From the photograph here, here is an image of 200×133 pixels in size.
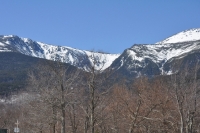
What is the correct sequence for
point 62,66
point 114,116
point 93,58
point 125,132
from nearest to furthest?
point 93,58 → point 62,66 → point 114,116 → point 125,132

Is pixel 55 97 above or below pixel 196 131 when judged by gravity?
above

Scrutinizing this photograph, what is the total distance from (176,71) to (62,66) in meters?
12.0

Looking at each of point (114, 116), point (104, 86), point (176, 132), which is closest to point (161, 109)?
point (176, 132)

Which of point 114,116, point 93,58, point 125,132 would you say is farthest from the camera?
point 125,132

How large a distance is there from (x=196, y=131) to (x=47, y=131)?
67.2 feet

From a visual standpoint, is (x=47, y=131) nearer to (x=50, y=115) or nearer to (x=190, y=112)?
(x=50, y=115)

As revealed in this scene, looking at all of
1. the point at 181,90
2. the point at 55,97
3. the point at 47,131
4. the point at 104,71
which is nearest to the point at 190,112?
the point at 181,90

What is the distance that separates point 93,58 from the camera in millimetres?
35312

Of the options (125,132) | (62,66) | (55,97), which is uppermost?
(62,66)

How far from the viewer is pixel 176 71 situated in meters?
41.3

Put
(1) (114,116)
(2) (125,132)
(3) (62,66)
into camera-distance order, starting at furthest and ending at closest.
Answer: (2) (125,132) < (1) (114,116) < (3) (62,66)

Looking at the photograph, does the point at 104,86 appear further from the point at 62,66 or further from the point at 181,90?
the point at 181,90

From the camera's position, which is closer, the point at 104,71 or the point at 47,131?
the point at 104,71

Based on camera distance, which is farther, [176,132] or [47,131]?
[47,131]
